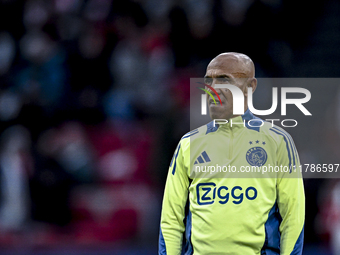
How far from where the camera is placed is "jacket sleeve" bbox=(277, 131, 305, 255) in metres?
1.31

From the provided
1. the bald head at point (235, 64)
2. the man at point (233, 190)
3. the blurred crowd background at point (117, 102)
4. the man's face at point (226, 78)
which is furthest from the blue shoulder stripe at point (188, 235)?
the blurred crowd background at point (117, 102)

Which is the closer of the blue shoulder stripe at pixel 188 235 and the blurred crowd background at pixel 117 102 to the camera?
the blue shoulder stripe at pixel 188 235

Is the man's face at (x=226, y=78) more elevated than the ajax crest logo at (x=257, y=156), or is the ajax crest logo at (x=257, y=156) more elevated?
the man's face at (x=226, y=78)

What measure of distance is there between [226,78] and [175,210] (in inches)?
22.4

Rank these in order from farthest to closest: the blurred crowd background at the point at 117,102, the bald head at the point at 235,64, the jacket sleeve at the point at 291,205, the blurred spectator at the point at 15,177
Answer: the blurred spectator at the point at 15,177
the blurred crowd background at the point at 117,102
the bald head at the point at 235,64
the jacket sleeve at the point at 291,205

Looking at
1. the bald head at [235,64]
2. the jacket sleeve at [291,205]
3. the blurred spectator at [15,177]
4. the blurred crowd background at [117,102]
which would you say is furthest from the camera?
the blurred spectator at [15,177]

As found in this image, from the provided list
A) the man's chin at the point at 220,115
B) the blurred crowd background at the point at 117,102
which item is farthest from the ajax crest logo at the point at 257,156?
the blurred crowd background at the point at 117,102

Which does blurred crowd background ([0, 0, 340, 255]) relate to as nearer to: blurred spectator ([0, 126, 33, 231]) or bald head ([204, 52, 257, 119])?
blurred spectator ([0, 126, 33, 231])

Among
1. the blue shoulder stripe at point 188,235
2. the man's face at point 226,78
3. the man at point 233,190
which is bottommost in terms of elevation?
the blue shoulder stripe at point 188,235

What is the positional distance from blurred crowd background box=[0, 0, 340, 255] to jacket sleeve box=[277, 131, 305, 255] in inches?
49.7

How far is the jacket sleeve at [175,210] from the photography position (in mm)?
1420

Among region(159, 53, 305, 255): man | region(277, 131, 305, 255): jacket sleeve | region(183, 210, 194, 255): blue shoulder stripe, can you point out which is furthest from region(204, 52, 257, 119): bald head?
region(183, 210, 194, 255): blue shoulder stripe

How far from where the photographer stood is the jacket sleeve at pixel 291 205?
1306 millimetres

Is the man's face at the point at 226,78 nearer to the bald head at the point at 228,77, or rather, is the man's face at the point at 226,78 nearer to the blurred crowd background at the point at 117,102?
→ the bald head at the point at 228,77
